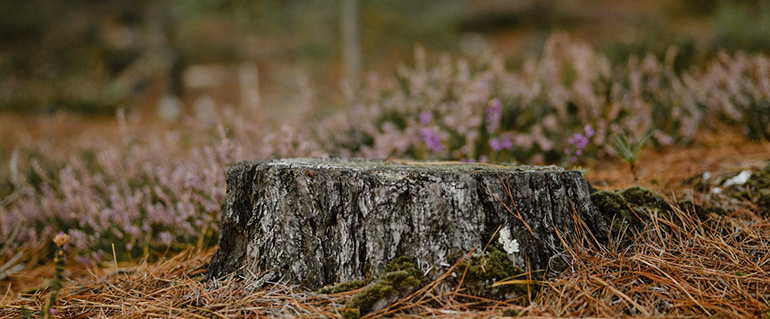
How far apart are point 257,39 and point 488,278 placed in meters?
17.8

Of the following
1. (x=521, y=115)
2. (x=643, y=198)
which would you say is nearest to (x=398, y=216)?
(x=643, y=198)

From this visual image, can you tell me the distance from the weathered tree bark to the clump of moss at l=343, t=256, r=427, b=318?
0.14 feet

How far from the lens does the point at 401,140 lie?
2982 mm

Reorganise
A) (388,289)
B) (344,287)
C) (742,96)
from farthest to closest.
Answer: (742,96) < (344,287) < (388,289)

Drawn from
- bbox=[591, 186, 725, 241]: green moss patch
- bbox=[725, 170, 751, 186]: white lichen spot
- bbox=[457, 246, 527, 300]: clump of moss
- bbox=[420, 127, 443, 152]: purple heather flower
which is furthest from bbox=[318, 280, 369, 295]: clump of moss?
bbox=[725, 170, 751, 186]: white lichen spot

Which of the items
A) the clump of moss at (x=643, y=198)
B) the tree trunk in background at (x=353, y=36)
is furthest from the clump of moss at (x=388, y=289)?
the tree trunk in background at (x=353, y=36)

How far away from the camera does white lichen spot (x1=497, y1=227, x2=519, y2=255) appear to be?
1.59 m

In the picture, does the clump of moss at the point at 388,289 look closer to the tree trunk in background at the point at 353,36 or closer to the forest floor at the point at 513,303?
the forest floor at the point at 513,303

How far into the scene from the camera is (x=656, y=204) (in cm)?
195

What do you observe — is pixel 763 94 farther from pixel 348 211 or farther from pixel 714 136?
pixel 348 211

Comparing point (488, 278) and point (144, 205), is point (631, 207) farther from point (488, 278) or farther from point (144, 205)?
point (144, 205)

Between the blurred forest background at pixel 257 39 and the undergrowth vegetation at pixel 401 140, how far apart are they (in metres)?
2.94

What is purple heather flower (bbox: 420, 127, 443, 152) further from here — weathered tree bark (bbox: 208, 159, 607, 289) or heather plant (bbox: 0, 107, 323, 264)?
weathered tree bark (bbox: 208, 159, 607, 289)

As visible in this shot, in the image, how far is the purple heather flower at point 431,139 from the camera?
2.81m
